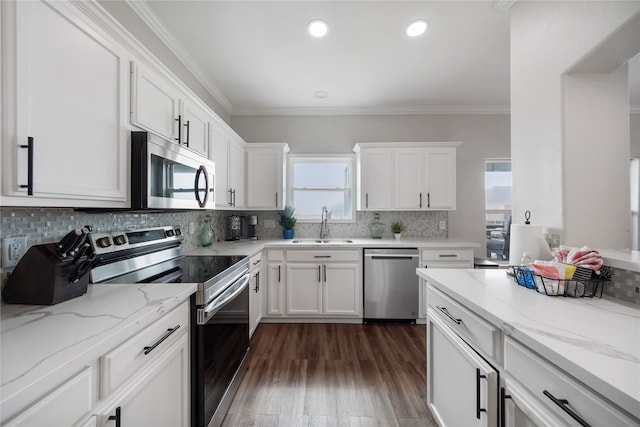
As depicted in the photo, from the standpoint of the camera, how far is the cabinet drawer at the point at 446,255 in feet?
9.77

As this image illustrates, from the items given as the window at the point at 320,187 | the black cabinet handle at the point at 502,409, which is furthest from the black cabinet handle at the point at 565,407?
the window at the point at 320,187

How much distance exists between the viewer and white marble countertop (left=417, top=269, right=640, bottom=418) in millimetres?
572

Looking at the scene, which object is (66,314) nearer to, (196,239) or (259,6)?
(196,239)

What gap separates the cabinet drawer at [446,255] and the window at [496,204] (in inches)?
37.6

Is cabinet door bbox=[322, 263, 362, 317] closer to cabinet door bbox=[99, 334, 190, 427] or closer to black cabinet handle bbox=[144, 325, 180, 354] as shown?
cabinet door bbox=[99, 334, 190, 427]

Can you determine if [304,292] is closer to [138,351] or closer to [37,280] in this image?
[138,351]

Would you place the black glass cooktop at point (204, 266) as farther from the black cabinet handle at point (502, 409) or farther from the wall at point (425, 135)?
the wall at point (425, 135)

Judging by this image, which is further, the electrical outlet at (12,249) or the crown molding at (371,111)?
the crown molding at (371,111)

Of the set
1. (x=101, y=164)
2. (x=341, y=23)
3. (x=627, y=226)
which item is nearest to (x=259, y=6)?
(x=341, y=23)

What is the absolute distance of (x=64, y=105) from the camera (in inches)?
38.7

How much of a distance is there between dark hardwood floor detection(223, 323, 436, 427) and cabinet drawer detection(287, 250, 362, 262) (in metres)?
0.76

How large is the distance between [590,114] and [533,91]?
338mm

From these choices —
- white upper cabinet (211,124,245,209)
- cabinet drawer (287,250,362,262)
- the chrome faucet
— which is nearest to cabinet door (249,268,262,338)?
cabinet drawer (287,250,362,262)

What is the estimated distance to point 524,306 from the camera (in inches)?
39.0
